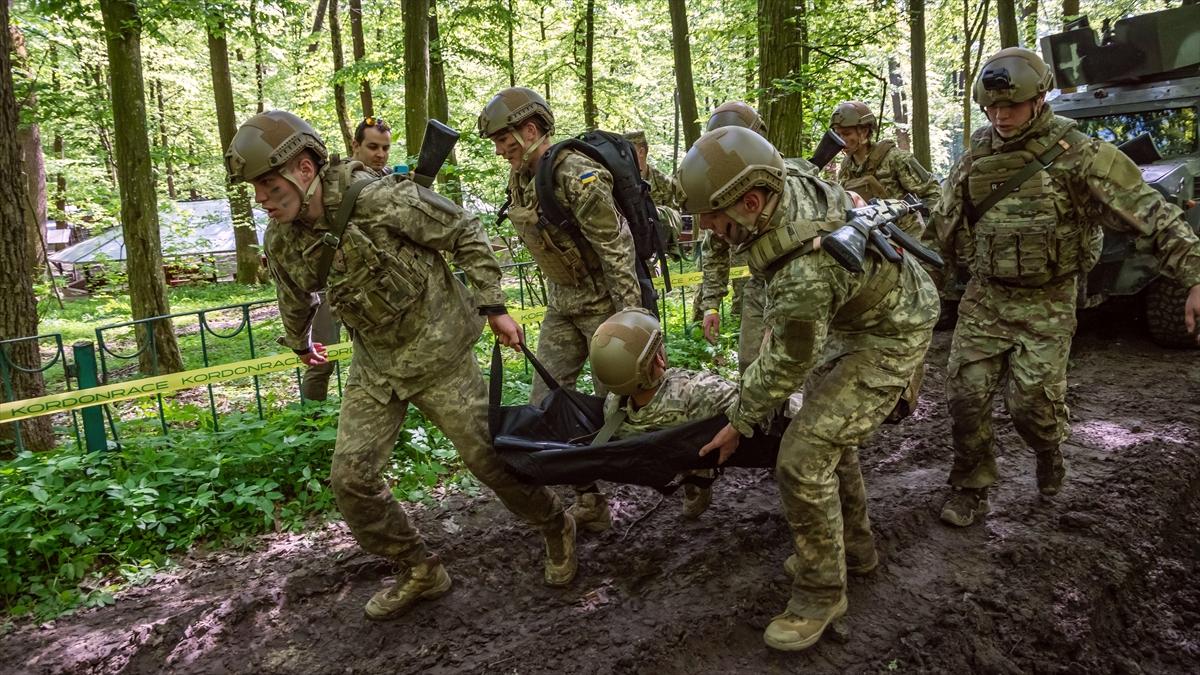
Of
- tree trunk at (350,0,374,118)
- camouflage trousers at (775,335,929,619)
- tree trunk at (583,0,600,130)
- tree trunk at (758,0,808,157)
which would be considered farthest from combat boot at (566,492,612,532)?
tree trunk at (350,0,374,118)

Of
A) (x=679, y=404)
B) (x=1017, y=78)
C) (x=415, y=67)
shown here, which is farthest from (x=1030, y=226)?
(x=415, y=67)

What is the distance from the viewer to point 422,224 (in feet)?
11.0

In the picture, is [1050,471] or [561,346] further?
[561,346]

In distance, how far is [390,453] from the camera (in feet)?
11.2

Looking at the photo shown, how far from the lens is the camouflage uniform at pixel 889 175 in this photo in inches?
247

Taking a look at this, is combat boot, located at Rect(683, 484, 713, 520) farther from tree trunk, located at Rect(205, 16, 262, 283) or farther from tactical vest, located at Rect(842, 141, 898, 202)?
tree trunk, located at Rect(205, 16, 262, 283)

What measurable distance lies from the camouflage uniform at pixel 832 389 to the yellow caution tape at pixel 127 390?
12.1ft

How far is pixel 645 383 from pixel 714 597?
0.99 meters

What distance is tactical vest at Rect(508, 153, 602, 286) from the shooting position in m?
3.96

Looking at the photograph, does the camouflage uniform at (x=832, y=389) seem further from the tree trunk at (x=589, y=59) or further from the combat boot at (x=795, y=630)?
the tree trunk at (x=589, y=59)

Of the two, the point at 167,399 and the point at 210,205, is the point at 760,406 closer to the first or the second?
the point at 167,399

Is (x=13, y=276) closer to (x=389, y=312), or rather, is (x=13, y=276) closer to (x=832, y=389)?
(x=389, y=312)

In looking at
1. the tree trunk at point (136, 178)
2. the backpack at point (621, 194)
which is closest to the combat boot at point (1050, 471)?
the backpack at point (621, 194)

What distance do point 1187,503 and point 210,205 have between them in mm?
28588
